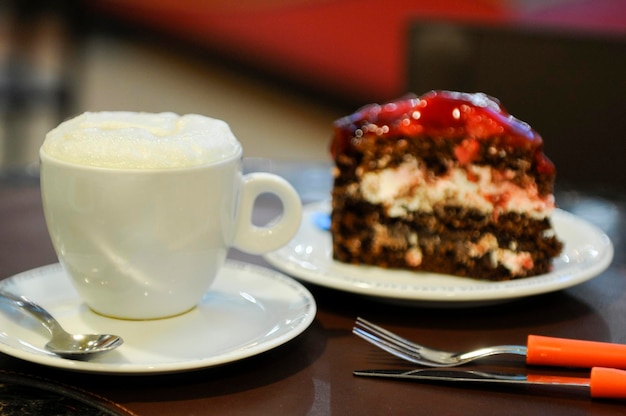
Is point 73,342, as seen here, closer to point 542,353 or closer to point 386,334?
point 386,334

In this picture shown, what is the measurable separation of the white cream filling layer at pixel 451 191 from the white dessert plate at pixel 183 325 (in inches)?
9.0

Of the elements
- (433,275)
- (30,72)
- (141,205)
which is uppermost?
(141,205)

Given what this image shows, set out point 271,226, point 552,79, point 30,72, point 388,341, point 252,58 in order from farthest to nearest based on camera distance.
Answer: point 252,58 < point 30,72 < point 552,79 < point 271,226 < point 388,341

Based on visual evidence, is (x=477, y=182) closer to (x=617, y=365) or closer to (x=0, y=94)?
(x=617, y=365)

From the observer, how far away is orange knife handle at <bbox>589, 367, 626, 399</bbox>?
0.73 metres

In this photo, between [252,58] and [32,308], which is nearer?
[32,308]

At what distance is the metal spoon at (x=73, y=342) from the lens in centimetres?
75

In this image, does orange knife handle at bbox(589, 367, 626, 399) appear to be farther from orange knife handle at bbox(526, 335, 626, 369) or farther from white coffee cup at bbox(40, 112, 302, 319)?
white coffee cup at bbox(40, 112, 302, 319)

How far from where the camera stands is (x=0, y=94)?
318 cm

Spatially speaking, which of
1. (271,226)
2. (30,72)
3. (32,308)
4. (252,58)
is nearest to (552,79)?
(271,226)

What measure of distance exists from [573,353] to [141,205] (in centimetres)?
42

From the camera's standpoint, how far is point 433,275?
1.09 metres

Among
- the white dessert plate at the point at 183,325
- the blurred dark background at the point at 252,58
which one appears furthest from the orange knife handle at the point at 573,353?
the blurred dark background at the point at 252,58

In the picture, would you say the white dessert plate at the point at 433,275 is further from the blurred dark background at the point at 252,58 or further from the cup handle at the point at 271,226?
the blurred dark background at the point at 252,58
